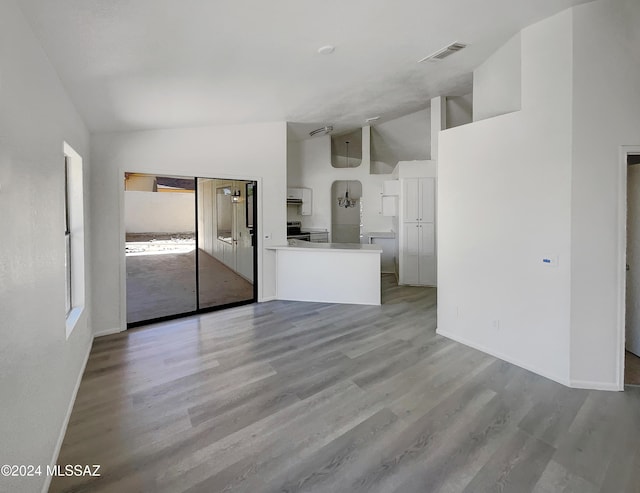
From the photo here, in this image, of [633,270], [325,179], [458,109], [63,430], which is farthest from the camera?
[325,179]

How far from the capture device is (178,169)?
4.30 m

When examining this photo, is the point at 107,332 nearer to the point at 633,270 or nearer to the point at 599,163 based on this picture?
the point at 599,163

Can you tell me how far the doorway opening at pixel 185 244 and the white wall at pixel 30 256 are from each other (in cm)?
214

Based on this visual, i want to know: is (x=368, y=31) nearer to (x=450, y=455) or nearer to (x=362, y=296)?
(x=450, y=455)

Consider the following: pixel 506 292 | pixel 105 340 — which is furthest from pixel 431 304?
pixel 105 340

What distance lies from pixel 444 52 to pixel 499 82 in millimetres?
795

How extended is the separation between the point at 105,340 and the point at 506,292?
4586 mm

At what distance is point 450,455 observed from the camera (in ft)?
6.06

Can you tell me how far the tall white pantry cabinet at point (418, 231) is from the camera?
6.35 meters

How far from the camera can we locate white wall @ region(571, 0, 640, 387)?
2.46 m

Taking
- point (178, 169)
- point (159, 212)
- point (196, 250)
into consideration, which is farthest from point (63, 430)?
point (178, 169)

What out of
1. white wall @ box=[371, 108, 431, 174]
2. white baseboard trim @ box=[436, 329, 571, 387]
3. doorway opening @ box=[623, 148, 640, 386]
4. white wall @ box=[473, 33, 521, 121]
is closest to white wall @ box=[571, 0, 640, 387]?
white baseboard trim @ box=[436, 329, 571, 387]

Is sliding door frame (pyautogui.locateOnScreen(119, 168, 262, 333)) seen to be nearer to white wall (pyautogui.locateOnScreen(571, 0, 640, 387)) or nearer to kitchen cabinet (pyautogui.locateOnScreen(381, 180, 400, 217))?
kitchen cabinet (pyautogui.locateOnScreen(381, 180, 400, 217))

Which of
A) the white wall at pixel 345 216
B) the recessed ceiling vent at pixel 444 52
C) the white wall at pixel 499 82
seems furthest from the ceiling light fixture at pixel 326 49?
the white wall at pixel 345 216
